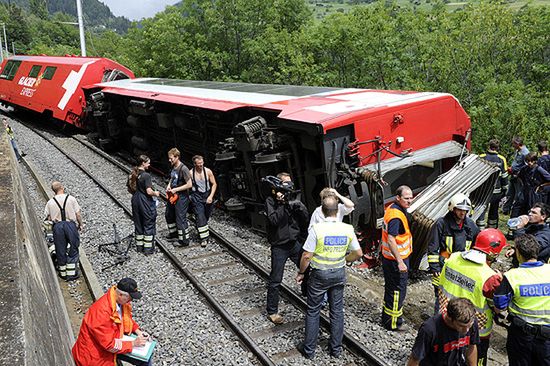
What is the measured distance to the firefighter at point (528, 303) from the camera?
3.65 metres

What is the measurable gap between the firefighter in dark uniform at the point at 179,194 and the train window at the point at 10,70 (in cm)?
1688

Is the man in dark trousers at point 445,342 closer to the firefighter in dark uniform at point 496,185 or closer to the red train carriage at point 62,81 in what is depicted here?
the firefighter in dark uniform at point 496,185

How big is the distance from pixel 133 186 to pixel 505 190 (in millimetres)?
6738

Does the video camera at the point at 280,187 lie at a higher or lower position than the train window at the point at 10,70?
lower

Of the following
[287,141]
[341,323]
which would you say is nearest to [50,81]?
[287,141]

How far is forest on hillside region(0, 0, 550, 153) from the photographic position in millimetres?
14930

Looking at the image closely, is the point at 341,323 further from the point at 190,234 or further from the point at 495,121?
A: the point at 495,121

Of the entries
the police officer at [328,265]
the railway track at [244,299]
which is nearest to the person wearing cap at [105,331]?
the railway track at [244,299]

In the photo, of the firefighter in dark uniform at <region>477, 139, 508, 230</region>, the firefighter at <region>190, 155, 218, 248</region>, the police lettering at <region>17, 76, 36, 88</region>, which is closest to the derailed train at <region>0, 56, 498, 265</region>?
the firefighter in dark uniform at <region>477, 139, 508, 230</region>

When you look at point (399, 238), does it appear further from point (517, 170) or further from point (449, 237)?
point (517, 170)

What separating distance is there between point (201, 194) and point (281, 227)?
9.89 ft

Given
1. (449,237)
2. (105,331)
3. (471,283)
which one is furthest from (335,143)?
(105,331)

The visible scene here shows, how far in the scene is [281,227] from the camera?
17.8ft

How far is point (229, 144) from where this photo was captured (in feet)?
28.4
